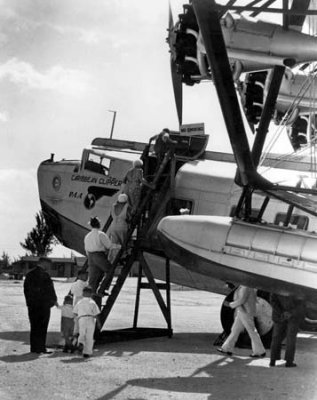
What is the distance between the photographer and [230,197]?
640 inches

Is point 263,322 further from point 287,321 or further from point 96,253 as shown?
point 96,253

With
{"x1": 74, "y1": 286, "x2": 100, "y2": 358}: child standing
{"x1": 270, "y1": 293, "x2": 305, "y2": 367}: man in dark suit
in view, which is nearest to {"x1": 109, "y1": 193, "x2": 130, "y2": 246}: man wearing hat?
{"x1": 74, "y1": 286, "x2": 100, "y2": 358}: child standing

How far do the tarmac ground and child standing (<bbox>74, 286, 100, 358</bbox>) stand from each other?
33 cm

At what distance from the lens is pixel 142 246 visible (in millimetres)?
15477

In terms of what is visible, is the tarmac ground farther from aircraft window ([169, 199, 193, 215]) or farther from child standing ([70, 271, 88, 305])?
aircraft window ([169, 199, 193, 215])

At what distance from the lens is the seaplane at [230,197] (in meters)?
11.2

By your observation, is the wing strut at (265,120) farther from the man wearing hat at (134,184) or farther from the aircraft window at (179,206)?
the aircraft window at (179,206)

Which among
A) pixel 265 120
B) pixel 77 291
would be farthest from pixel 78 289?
pixel 265 120

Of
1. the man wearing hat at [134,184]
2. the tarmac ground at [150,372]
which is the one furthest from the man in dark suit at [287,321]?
the man wearing hat at [134,184]

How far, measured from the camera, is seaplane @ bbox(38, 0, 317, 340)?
11.2m

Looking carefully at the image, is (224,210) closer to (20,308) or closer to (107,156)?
(107,156)

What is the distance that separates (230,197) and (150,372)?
6448 mm

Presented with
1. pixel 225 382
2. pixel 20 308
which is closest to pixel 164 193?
pixel 225 382

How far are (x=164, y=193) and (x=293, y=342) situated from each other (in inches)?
209
